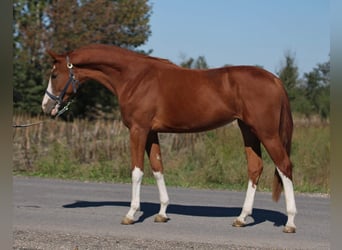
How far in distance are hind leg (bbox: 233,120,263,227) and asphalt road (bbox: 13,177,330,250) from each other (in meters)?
0.20

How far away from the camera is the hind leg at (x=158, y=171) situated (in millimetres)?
8125

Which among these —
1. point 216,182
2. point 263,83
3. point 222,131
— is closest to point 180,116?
point 263,83

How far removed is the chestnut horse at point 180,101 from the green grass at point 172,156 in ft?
20.6

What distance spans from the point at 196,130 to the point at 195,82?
636mm

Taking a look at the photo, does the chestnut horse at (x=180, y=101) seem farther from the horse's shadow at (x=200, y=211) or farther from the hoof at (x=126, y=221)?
the horse's shadow at (x=200, y=211)

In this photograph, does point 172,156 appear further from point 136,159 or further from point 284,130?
point 284,130

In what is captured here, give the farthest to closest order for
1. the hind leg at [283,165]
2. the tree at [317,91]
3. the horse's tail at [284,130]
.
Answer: the tree at [317,91]
the horse's tail at [284,130]
the hind leg at [283,165]

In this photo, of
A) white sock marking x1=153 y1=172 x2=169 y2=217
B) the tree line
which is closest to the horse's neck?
white sock marking x1=153 y1=172 x2=169 y2=217

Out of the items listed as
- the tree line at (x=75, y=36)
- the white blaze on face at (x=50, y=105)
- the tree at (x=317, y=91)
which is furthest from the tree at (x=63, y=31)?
the white blaze on face at (x=50, y=105)

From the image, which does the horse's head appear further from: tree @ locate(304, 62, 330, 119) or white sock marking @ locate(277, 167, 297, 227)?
tree @ locate(304, 62, 330, 119)

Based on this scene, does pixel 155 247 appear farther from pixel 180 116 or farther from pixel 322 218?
pixel 322 218

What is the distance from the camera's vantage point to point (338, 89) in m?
2.41

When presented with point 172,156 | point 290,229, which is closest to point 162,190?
point 290,229

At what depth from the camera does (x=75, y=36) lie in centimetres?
3116
